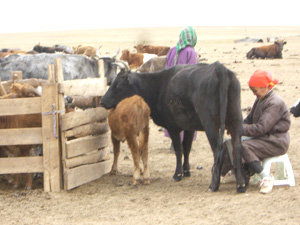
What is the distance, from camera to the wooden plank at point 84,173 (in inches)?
267

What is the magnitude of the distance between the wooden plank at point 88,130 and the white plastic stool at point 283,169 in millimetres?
2167

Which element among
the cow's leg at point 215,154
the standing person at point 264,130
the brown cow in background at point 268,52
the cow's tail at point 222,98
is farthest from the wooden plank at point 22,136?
the brown cow in background at point 268,52

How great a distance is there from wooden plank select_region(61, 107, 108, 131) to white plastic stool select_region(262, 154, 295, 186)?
2.21 m

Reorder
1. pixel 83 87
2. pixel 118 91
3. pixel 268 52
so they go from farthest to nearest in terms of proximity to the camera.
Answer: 1. pixel 268 52
2. pixel 118 91
3. pixel 83 87

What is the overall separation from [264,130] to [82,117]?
2.19m

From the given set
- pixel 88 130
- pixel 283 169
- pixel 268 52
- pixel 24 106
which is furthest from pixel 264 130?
pixel 268 52

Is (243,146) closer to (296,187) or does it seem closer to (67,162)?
(296,187)

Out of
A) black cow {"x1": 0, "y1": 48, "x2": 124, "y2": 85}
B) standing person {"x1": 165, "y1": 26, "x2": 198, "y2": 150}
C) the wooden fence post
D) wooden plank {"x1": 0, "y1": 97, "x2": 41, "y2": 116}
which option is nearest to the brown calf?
the wooden fence post

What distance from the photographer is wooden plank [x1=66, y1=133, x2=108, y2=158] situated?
6801mm

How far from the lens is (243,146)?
6.36m

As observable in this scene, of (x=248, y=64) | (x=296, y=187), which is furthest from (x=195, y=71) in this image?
(x=248, y=64)

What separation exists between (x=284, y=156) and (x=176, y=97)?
1.44m

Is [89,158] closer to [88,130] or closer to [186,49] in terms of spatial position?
[88,130]

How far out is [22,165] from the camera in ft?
22.4
